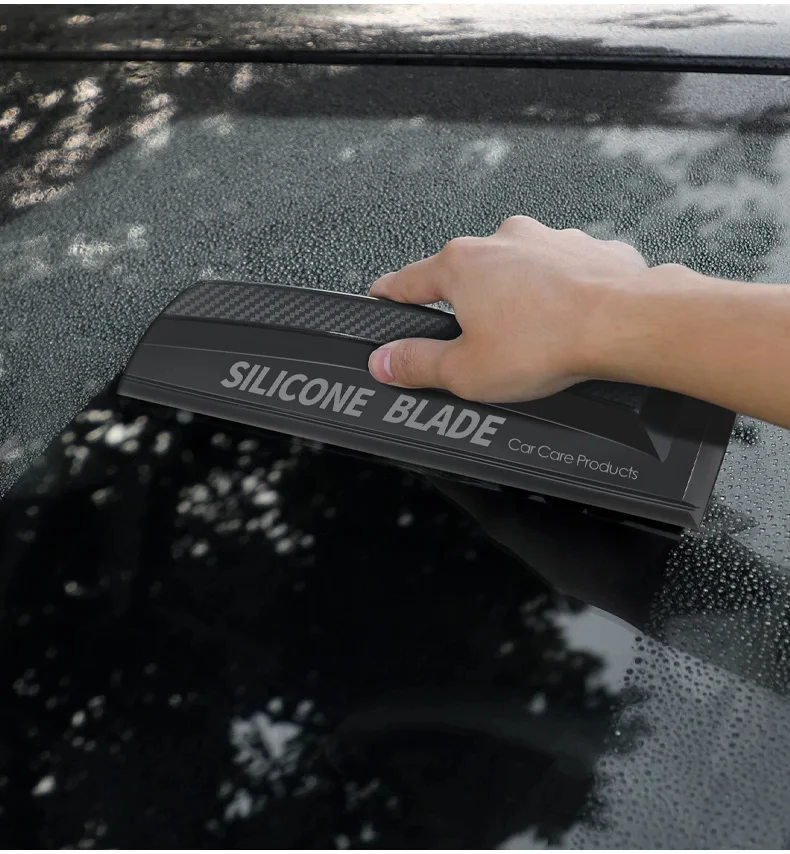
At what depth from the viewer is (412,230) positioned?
112 cm

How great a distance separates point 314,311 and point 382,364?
0.13 metres

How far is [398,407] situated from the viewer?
2.97ft

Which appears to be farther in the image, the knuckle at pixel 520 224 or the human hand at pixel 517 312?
the knuckle at pixel 520 224

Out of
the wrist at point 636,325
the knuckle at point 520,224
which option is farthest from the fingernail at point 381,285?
the wrist at point 636,325

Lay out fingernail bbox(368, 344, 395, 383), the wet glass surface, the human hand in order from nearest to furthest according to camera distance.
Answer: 1. the wet glass surface
2. the human hand
3. fingernail bbox(368, 344, 395, 383)

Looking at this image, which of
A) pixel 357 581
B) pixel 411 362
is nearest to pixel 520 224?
pixel 411 362

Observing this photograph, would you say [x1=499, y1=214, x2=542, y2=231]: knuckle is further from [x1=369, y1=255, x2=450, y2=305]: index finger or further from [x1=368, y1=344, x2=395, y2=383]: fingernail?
[x1=368, y1=344, x2=395, y2=383]: fingernail

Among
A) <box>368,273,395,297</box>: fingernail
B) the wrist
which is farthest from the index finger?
the wrist

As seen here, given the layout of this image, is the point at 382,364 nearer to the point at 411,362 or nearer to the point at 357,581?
the point at 411,362

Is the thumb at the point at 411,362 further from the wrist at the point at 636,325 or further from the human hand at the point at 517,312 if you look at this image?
the wrist at the point at 636,325

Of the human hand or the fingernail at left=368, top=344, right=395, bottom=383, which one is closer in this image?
the human hand

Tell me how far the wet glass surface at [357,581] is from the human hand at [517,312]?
11 cm

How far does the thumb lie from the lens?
34.1 inches

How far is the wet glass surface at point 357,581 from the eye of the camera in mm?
674
